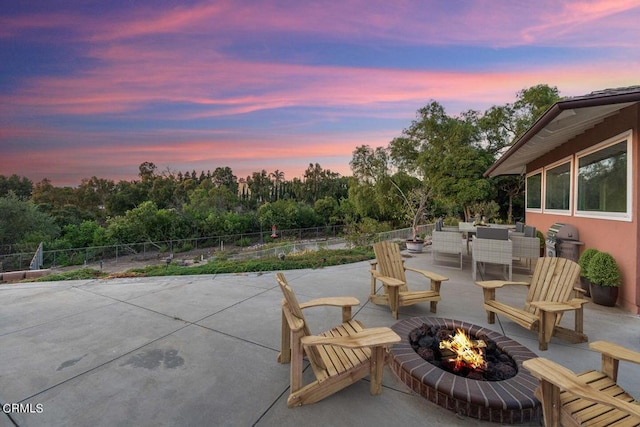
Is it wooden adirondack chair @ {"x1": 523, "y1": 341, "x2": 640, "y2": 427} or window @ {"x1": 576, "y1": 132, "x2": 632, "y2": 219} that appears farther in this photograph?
window @ {"x1": 576, "y1": 132, "x2": 632, "y2": 219}

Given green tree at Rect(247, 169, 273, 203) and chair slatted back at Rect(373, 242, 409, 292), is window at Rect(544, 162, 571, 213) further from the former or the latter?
green tree at Rect(247, 169, 273, 203)

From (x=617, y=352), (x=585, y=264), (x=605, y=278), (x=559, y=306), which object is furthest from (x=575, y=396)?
(x=585, y=264)

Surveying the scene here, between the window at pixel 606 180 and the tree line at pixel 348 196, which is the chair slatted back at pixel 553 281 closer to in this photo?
the window at pixel 606 180

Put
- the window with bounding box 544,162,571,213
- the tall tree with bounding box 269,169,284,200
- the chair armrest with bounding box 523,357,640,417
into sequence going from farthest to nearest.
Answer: the tall tree with bounding box 269,169,284,200 < the window with bounding box 544,162,571,213 < the chair armrest with bounding box 523,357,640,417

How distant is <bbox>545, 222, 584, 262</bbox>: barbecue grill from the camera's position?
16.4 ft

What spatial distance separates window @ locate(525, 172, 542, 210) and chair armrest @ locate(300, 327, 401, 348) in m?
8.57

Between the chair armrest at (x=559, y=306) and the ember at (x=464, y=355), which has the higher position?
the chair armrest at (x=559, y=306)

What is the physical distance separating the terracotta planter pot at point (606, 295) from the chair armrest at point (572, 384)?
3.58m

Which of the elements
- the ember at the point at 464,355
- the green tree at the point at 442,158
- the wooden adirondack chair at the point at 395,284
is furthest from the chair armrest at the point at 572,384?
the green tree at the point at 442,158

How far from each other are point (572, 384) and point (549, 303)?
1677 mm

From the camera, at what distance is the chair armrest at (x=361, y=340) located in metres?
1.70

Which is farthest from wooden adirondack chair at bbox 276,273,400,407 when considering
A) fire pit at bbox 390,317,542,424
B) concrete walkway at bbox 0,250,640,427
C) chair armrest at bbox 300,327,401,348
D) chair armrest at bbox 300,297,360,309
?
chair armrest at bbox 300,297,360,309

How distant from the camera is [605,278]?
3.70 metres

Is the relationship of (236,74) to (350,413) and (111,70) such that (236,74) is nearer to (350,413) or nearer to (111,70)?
(111,70)
